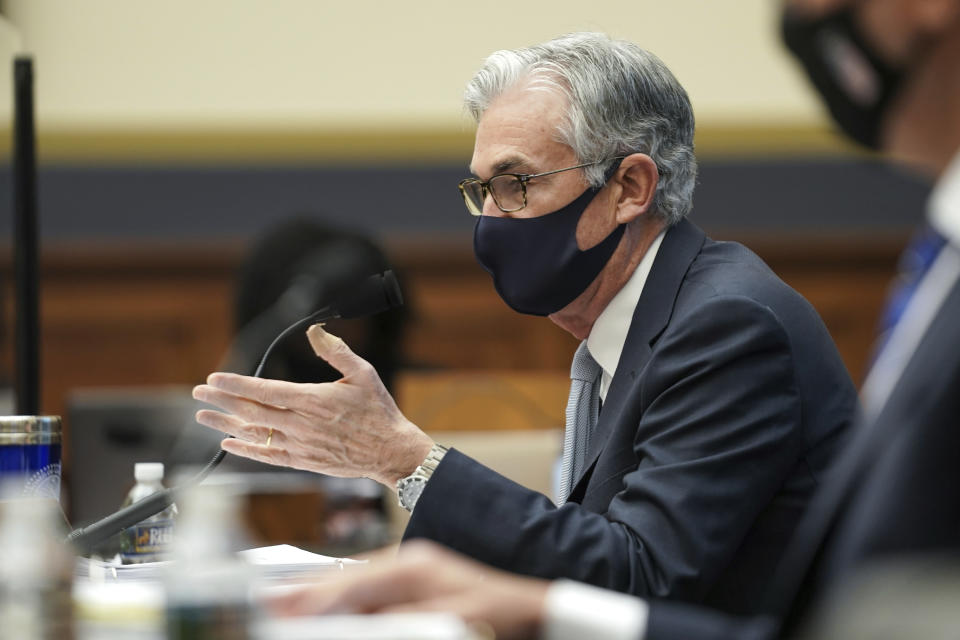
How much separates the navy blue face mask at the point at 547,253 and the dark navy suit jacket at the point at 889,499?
73 cm

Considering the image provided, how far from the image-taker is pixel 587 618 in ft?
2.79

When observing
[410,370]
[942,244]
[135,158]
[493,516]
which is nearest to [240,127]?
[135,158]

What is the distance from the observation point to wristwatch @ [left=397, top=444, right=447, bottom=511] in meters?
1.34

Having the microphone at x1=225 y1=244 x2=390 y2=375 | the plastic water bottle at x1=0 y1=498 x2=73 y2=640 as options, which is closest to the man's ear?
the plastic water bottle at x1=0 y1=498 x2=73 y2=640

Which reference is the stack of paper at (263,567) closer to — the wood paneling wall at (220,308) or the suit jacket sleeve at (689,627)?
the suit jacket sleeve at (689,627)

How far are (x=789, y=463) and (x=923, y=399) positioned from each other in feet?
1.80

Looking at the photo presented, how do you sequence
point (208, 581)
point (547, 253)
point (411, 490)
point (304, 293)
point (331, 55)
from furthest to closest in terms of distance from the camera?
1. point (331, 55)
2. point (304, 293)
3. point (547, 253)
4. point (411, 490)
5. point (208, 581)

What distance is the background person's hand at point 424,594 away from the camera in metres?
0.79

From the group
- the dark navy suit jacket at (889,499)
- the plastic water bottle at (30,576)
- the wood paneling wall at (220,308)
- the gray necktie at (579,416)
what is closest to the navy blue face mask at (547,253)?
the gray necktie at (579,416)

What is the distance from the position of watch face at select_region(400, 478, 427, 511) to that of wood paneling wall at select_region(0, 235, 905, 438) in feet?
10.5

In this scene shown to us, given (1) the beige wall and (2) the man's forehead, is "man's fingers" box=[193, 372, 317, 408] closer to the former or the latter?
(2) the man's forehead

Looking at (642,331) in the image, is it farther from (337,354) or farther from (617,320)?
(337,354)

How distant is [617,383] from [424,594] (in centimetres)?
71

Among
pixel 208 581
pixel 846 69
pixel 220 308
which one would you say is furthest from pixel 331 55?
pixel 208 581
